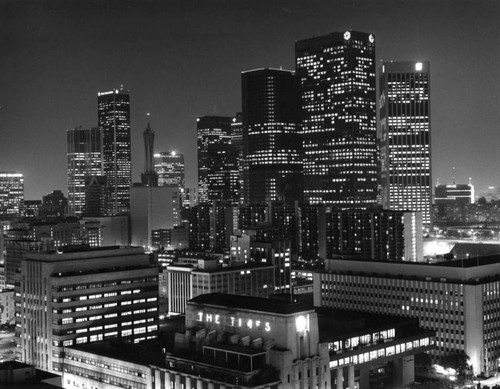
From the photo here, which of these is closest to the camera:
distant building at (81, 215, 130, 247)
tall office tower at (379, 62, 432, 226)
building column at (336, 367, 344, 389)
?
building column at (336, 367, 344, 389)

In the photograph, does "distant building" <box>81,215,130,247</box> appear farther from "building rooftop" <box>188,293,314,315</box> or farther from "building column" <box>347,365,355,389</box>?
"building column" <box>347,365,355,389</box>

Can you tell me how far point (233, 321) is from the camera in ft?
166

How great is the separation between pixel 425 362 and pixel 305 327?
25.5 meters

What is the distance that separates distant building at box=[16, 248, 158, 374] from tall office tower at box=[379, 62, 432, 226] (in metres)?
121

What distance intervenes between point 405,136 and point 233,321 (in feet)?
473

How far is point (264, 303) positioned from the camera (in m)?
50.5

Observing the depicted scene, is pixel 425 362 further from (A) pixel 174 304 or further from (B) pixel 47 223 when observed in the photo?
(B) pixel 47 223

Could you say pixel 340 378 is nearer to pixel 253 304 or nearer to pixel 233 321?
pixel 253 304

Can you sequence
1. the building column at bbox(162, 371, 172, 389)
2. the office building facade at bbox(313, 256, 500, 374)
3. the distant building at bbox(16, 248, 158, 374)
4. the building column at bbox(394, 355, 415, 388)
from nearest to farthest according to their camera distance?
the building column at bbox(162, 371, 172, 389) → the building column at bbox(394, 355, 415, 388) → the office building facade at bbox(313, 256, 500, 374) → the distant building at bbox(16, 248, 158, 374)

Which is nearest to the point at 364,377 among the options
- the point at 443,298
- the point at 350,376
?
the point at 350,376

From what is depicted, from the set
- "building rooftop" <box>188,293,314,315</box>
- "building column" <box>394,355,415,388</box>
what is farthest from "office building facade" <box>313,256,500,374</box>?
"building rooftop" <box>188,293,314,315</box>

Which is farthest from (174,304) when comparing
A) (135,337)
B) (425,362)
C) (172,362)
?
(172,362)

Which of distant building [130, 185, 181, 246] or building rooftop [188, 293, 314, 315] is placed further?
distant building [130, 185, 181, 246]

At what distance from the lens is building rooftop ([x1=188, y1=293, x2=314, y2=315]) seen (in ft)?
159
